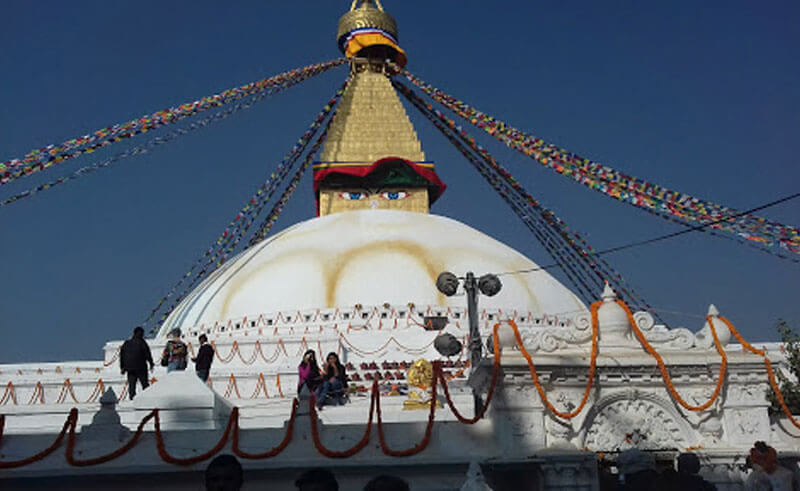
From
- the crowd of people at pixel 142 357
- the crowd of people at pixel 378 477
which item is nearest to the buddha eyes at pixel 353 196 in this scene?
the crowd of people at pixel 378 477

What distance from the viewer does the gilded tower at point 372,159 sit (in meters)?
22.7

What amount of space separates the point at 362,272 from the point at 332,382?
22.2 ft

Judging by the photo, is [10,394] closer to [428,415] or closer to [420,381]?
[420,381]

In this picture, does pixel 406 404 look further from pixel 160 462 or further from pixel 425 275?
pixel 425 275

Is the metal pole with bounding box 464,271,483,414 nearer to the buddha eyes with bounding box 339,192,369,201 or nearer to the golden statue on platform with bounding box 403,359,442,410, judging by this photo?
the golden statue on platform with bounding box 403,359,442,410

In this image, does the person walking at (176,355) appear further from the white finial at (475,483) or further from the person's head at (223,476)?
the person's head at (223,476)

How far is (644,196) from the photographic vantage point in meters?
13.2

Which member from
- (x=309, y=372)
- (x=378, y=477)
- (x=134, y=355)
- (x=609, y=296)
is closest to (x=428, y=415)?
(x=309, y=372)

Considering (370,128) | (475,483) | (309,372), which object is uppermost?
(370,128)

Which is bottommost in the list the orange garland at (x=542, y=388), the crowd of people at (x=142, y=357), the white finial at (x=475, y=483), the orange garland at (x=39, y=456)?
the white finial at (x=475, y=483)

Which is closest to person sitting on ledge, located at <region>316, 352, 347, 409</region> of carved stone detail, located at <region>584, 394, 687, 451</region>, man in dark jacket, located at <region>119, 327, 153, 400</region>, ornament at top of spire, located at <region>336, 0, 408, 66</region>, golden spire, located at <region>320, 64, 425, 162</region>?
man in dark jacket, located at <region>119, 327, 153, 400</region>

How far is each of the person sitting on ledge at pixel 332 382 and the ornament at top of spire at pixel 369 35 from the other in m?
18.3

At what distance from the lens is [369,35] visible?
84.6ft

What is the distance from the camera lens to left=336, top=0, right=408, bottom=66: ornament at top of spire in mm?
25797
